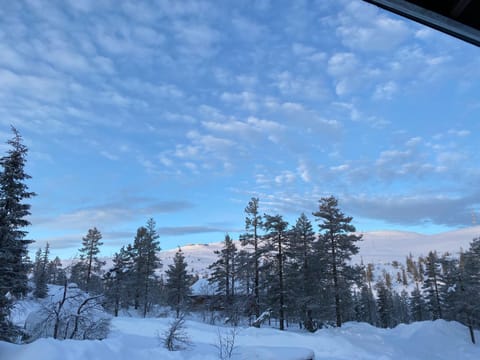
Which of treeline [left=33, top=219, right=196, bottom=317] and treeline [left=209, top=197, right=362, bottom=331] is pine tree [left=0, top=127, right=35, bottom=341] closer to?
treeline [left=209, top=197, right=362, bottom=331]

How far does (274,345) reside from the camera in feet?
71.7

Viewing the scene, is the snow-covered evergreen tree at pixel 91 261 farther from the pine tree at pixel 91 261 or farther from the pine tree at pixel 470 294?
the pine tree at pixel 470 294

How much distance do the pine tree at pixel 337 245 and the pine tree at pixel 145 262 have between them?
2450 cm

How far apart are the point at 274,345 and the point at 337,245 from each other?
14199 mm

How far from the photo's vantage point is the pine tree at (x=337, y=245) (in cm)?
3181

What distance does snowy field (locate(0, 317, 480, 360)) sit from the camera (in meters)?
9.50

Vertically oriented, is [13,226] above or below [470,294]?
above

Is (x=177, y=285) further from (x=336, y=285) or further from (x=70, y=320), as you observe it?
(x=70, y=320)

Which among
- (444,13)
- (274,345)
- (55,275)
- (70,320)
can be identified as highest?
(444,13)

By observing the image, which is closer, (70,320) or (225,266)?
(70,320)

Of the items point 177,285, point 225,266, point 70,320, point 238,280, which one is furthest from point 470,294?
point 70,320

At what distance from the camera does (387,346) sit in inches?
1005

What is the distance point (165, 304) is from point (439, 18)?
48889mm

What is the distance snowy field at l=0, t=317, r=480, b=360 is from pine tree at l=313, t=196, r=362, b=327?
434cm
